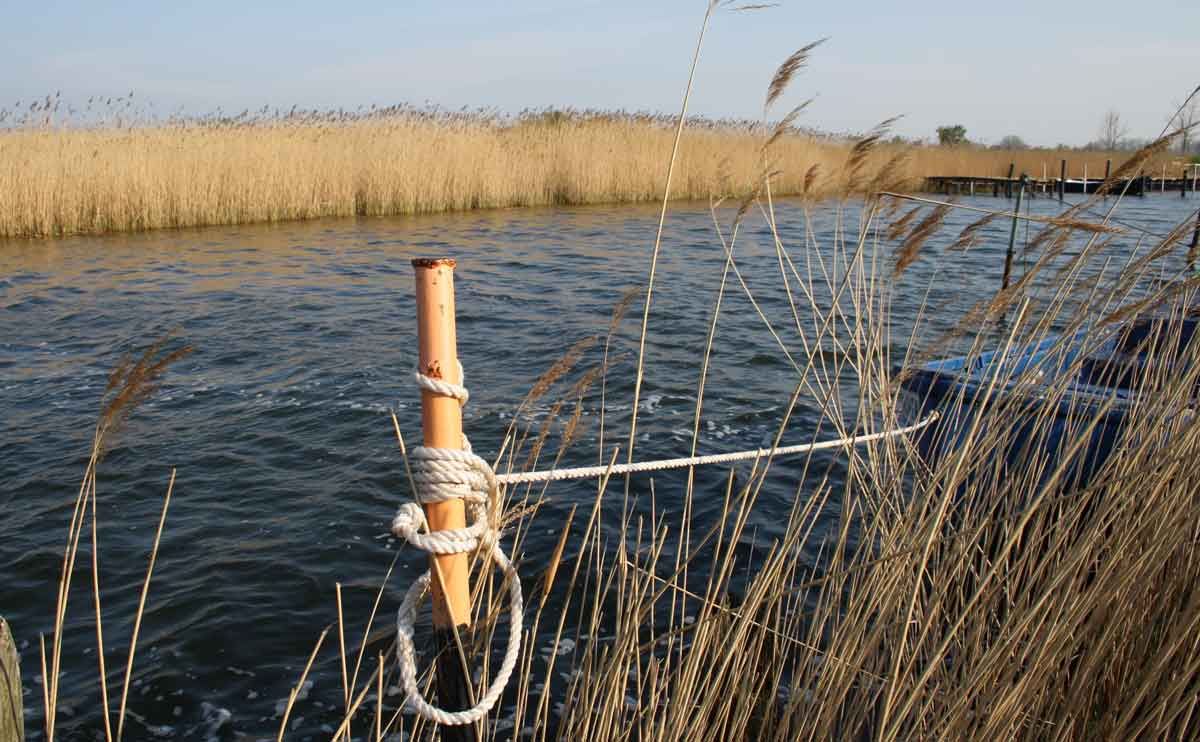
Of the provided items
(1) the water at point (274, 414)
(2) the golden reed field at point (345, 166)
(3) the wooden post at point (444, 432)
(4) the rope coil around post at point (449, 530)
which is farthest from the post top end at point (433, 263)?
(2) the golden reed field at point (345, 166)

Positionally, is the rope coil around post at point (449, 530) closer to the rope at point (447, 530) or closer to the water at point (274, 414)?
the rope at point (447, 530)

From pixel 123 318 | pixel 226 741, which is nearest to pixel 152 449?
pixel 226 741

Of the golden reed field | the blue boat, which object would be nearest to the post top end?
the blue boat

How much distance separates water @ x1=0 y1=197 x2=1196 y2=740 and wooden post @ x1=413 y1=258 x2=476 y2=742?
4.76ft

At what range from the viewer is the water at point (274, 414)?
11.0 feet

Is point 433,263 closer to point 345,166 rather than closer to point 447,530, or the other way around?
point 447,530

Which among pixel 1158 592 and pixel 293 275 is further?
pixel 293 275

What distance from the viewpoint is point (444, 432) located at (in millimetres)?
1584

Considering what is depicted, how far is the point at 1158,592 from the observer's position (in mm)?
1832

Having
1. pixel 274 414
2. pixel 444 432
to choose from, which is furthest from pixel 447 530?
pixel 274 414

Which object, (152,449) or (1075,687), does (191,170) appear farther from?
(1075,687)

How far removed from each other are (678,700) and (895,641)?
46 cm

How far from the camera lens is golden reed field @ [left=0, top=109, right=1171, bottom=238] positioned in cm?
1242

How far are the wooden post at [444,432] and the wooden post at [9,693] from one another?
0.68 meters
